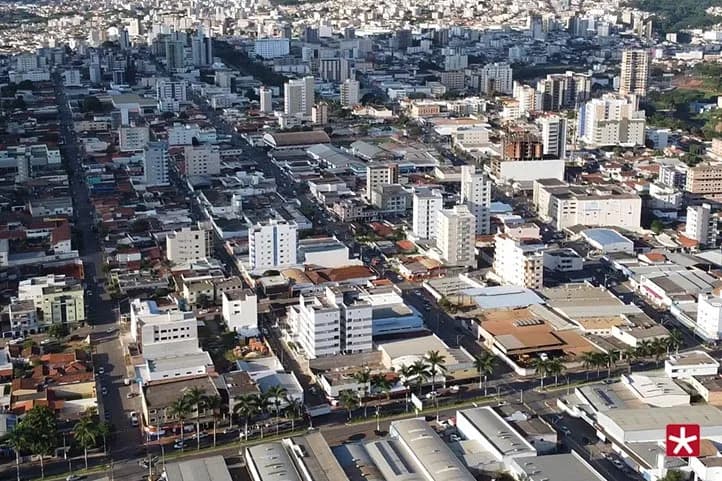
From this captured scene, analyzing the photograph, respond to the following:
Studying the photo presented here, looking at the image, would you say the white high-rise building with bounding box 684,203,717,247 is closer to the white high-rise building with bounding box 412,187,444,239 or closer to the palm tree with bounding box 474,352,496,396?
the white high-rise building with bounding box 412,187,444,239

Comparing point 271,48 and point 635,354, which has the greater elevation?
point 271,48

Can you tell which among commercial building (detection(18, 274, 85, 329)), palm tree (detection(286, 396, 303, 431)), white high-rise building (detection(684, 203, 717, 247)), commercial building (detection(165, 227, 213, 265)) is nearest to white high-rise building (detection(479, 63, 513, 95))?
white high-rise building (detection(684, 203, 717, 247))

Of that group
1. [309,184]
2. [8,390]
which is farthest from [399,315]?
[309,184]

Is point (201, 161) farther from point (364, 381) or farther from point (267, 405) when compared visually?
point (267, 405)

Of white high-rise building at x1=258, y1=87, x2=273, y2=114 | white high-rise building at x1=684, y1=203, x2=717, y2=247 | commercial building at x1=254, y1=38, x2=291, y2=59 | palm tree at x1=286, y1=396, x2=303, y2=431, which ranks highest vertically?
commercial building at x1=254, y1=38, x2=291, y2=59

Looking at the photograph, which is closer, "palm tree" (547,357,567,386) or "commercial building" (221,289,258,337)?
"palm tree" (547,357,567,386)

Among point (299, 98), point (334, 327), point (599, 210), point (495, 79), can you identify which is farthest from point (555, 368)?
point (495, 79)

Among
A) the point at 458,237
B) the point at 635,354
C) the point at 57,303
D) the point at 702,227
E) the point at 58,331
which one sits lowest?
the point at 58,331
